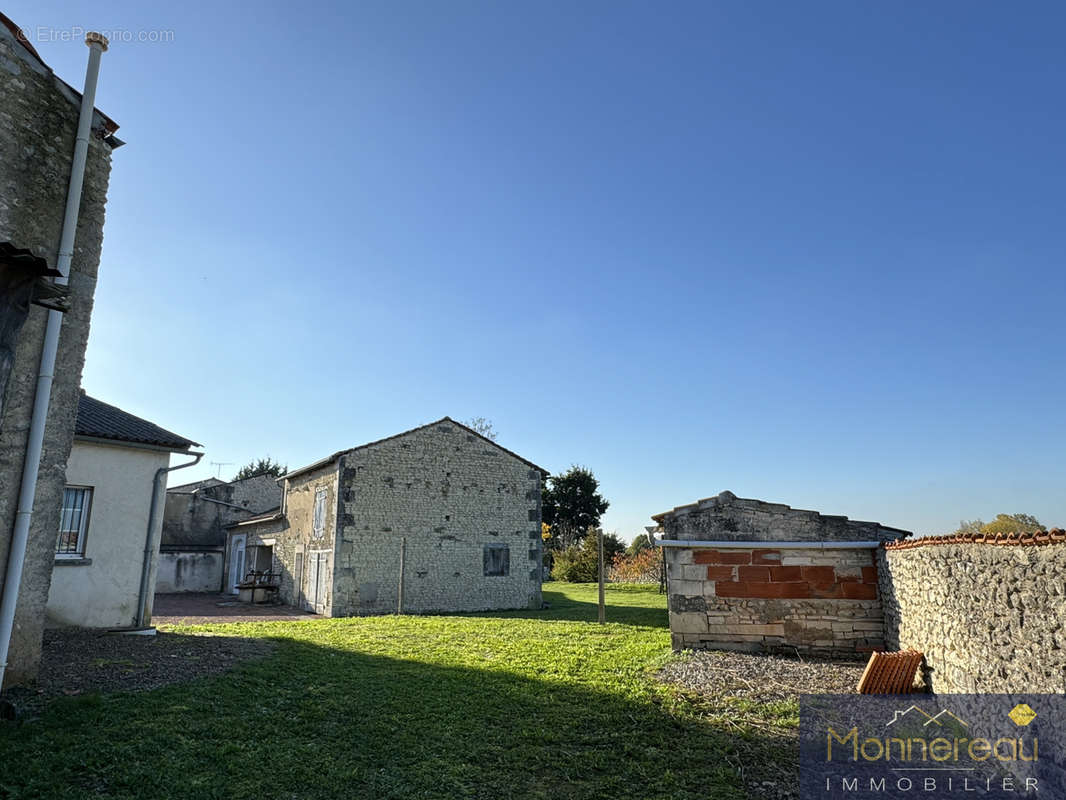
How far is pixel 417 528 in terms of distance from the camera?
63.5 ft

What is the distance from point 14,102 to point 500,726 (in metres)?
8.96

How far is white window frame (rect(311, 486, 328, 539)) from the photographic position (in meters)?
19.4

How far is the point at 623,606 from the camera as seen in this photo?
2073 cm

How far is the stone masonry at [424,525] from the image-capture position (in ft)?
60.4

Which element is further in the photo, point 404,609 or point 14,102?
point 404,609

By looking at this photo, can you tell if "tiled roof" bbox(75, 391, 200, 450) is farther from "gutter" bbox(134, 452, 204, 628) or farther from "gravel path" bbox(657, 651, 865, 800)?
"gravel path" bbox(657, 651, 865, 800)

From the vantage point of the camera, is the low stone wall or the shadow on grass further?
the low stone wall

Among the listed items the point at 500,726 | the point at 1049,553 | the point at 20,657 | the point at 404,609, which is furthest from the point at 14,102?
the point at 404,609

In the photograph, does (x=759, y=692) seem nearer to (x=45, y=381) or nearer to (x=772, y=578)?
(x=772, y=578)

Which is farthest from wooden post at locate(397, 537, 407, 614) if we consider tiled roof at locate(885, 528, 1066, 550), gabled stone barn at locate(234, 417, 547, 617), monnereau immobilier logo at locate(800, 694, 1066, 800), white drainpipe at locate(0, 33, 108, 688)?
tiled roof at locate(885, 528, 1066, 550)

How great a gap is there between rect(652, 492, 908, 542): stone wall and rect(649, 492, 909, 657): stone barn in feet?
0.05

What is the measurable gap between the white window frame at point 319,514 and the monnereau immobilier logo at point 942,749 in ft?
52.1

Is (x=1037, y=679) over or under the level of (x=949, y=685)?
over

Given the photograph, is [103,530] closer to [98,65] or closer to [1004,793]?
[98,65]
